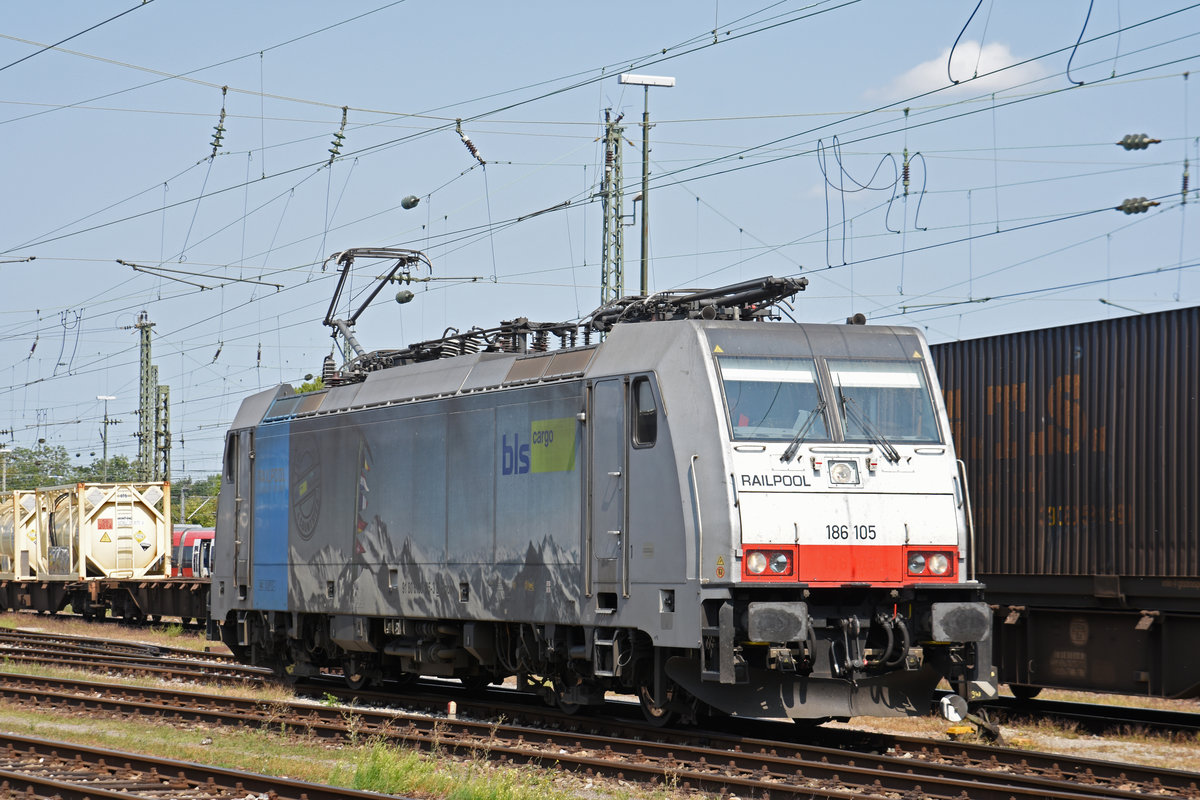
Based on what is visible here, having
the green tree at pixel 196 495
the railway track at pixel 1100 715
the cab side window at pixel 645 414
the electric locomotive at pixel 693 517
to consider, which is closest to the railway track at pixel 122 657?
the electric locomotive at pixel 693 517

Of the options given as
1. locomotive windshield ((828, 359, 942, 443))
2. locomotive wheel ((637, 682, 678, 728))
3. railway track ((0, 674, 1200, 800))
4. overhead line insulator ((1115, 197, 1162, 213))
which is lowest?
railway track ((0, 674, 1200, 800))

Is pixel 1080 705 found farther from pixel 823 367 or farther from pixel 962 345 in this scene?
pixel 823 367

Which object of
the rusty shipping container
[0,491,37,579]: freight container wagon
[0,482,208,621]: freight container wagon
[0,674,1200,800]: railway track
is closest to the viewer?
[0,674,1200,800]: railway track

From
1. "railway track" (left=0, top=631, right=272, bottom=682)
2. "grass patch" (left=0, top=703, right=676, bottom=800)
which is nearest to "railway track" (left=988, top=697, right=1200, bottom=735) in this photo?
"grass patch" (left=0, top=703, right=676, bottom=800)

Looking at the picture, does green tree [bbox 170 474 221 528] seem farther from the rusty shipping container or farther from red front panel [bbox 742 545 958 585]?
red front panel [bbox 742 545 958 585]

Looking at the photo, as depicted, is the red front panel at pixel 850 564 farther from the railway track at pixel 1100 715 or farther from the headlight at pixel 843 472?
the railway track at pixel 1100 715

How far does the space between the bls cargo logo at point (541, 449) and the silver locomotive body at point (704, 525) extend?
21 millimetres

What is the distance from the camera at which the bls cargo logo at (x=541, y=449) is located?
14.0 metres

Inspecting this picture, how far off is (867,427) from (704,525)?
1.88 m

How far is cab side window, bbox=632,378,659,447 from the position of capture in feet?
42.3

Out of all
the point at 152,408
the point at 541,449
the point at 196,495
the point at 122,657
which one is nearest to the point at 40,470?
the point at 196,495

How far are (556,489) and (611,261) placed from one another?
10287 millimetres

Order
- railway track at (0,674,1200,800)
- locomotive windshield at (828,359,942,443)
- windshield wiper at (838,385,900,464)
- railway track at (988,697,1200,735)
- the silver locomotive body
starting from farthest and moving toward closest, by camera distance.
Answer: railway track at (988,697,1200,735), locomotive windshield at (828,359,942,443), windshield wiper at (838,385,900,464), the silver locomotive body, railway track at (0,674,1200,800)

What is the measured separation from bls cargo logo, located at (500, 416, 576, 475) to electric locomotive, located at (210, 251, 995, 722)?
1.0 inches
